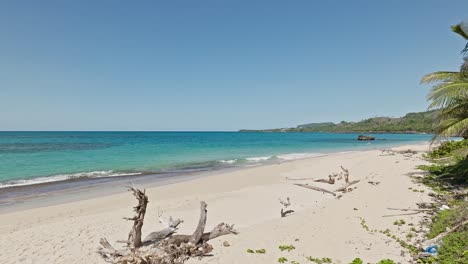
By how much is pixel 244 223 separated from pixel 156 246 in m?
3.67

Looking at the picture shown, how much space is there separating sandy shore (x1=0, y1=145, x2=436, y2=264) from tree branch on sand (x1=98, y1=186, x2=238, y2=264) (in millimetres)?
302

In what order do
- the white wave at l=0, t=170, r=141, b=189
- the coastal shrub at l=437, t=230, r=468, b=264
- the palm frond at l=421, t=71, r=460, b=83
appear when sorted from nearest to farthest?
the coastal shrub at l=437, t=230, r=468, b=264 → the palm frond at l=421, t=71, r=460, b=83 → the white wave at l=0, t=170, r=141, b=189

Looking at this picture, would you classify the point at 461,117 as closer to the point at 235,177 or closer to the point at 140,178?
the point at 235,177

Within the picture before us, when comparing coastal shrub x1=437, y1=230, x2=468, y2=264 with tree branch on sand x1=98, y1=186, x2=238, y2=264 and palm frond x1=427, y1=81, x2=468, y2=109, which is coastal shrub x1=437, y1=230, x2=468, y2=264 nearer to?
tree branch on sand x1=98, y1=186, x2=238, y2=264

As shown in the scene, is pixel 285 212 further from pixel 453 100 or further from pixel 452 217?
pixel 453 100

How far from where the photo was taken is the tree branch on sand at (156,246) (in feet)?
17.6

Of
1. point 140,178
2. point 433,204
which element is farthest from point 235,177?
point 433,204

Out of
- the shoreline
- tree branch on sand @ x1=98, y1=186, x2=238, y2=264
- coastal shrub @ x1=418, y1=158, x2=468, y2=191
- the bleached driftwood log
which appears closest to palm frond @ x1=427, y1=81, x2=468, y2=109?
coastal shrub @ x1=418, y1=158, x2=468, y2=191

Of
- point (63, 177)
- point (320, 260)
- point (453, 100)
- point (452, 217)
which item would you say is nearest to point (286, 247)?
point (320, 260)

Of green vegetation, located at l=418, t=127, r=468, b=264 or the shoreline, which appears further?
the shoreline

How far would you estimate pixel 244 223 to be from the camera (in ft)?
29.4

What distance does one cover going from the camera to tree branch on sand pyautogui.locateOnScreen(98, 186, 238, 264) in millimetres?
5365

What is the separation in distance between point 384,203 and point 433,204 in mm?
1443

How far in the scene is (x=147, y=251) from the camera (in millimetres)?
5449
